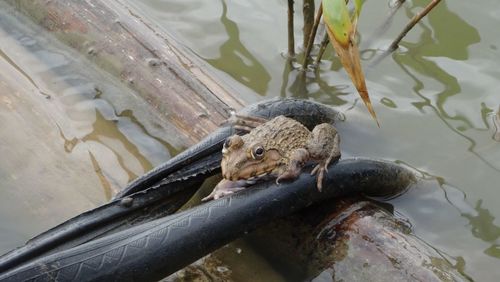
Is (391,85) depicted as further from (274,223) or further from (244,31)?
(274,223)

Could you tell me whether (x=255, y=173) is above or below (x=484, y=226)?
above

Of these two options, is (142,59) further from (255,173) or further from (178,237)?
(178,237)

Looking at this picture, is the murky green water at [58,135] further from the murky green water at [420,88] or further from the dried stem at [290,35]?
the dried stem at [290,35]

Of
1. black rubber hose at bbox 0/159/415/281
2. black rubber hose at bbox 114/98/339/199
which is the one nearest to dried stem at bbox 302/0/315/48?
black rubber hose at bbox 114/98/339/199

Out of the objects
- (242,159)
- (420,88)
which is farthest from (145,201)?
(420,88)

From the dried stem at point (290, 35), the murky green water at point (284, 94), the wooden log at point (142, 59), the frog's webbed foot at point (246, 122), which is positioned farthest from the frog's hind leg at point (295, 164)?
the dried stem at point (290, 35)

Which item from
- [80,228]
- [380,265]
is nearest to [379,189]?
[380,265]

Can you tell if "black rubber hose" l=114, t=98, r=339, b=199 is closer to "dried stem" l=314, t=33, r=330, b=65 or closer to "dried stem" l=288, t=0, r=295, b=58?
"dried stem" l=314, t=33, r=330, b=65
